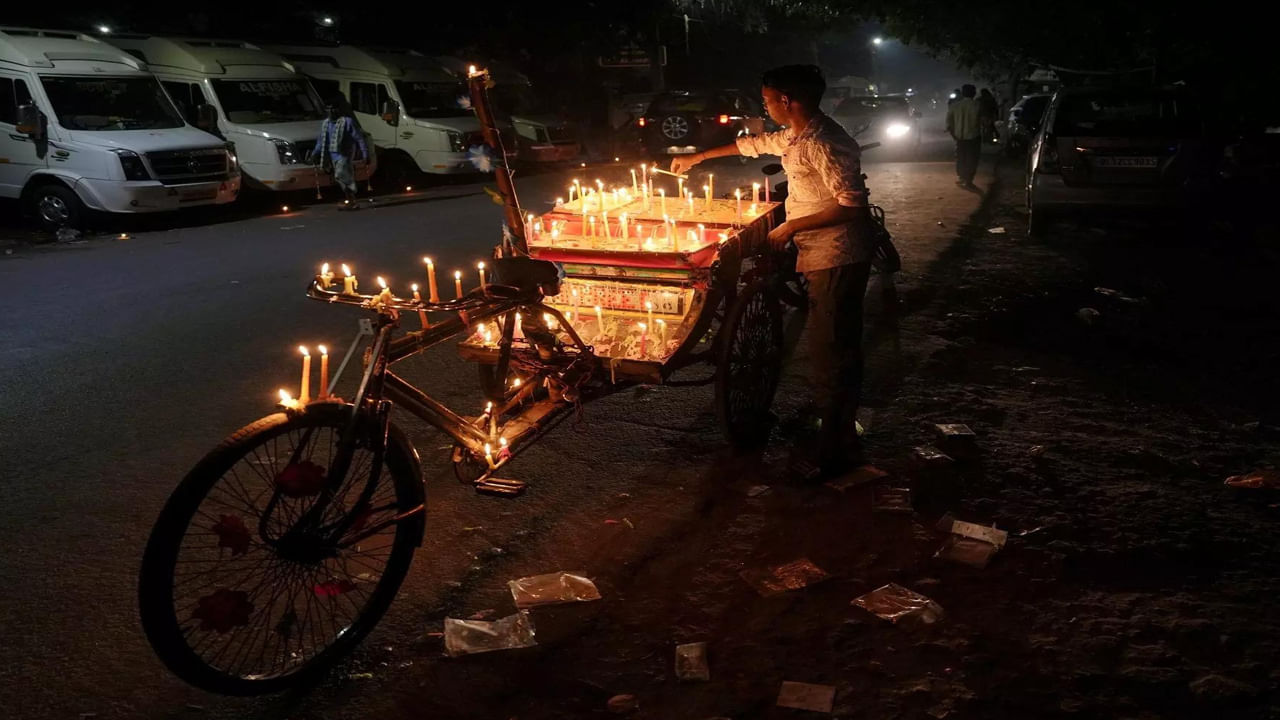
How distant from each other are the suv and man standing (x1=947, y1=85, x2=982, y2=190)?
20.1 feet

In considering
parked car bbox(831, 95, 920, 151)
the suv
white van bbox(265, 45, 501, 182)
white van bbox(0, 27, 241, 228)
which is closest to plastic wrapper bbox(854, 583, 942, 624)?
white van bbox(0, 27, 241, 228)

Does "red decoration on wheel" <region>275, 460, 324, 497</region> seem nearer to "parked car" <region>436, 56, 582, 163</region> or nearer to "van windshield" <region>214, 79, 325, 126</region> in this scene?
"van windshield" <region>214, 79, 325, 126</region>

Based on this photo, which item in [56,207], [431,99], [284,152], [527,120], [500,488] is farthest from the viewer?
[527,120]

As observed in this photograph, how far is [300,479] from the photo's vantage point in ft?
10.1

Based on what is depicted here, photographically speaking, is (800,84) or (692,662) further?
(800,84)

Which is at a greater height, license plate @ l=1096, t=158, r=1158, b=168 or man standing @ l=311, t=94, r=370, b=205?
man standing @ l=311, t=94, r=370, b=205

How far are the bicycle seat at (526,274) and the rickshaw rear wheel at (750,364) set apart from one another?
4.17 ft

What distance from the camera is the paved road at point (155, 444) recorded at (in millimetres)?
3562

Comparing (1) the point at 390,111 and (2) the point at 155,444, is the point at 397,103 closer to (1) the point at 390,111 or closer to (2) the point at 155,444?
(1) the point at 390,111

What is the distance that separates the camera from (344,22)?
2927cm

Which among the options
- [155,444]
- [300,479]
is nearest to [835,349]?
[300,479]

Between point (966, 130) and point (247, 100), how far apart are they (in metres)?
12.4

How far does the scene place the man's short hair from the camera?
15.4 feet

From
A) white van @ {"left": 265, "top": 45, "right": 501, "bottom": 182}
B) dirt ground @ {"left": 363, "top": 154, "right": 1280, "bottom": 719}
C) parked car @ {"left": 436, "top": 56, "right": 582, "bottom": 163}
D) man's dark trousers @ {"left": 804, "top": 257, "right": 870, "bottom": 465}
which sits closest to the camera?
dirt ground @ {"left": 363, "top": 154, "right": 1280, "bottom": 719}
